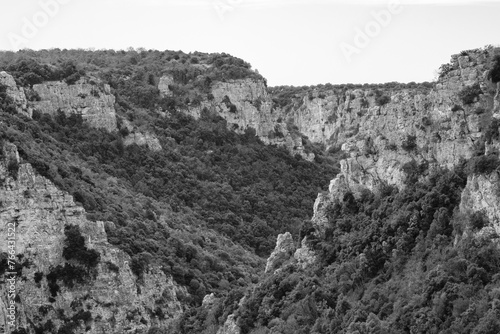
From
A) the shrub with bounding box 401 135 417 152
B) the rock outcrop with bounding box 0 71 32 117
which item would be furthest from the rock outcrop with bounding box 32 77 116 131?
the shrub with bounding box 401 135 417 152

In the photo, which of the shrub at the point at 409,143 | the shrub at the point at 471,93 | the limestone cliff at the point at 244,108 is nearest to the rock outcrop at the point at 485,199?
the shrub at the point at 471,93

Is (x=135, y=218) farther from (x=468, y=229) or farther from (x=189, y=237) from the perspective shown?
(x=468, y=229)

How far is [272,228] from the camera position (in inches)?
5359

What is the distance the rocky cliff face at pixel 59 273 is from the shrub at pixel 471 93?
3037 cm

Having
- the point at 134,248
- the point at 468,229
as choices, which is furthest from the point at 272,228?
the point at 468,229

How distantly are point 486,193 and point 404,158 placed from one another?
34.7ft

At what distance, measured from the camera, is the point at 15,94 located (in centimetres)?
12762

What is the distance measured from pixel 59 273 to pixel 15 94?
2718 cm

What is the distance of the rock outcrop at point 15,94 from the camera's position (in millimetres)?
126750

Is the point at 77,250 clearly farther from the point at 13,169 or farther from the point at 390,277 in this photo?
the point at 390,277

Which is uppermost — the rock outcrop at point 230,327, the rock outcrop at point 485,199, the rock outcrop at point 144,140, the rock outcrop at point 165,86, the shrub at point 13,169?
the rock outcrop at point 165,86

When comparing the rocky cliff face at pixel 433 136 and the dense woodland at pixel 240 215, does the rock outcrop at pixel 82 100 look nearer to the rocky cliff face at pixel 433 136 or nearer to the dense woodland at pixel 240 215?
the dense woodland at pixel 240 215

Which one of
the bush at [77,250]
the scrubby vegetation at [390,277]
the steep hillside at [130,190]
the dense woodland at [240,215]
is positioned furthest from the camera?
the bush at [77,250]

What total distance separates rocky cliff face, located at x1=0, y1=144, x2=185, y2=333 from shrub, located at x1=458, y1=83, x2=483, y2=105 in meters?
30.4
